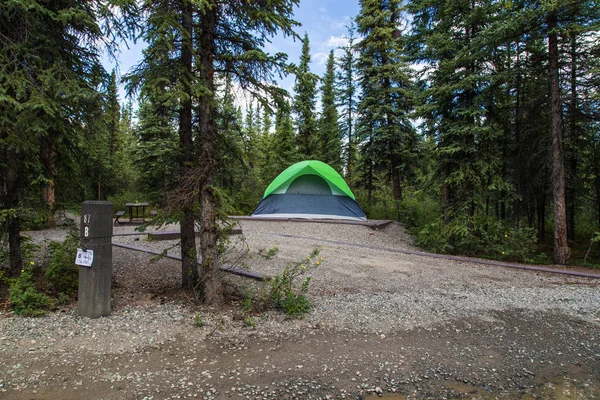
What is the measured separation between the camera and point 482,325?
4.11 m

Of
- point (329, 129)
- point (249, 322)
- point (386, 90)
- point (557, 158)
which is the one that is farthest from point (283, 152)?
point (249, 322)

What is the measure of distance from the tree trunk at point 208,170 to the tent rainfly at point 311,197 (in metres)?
9.72

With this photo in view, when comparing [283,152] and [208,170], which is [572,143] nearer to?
[208,170]

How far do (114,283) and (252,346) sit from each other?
113 inches

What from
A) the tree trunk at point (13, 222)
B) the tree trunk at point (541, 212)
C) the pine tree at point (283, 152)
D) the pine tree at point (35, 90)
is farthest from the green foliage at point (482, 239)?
the pine tree at point (283, 152)

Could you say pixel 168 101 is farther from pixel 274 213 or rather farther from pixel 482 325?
pixel 274 213

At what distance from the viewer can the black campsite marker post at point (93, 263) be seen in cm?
380

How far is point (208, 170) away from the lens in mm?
4160

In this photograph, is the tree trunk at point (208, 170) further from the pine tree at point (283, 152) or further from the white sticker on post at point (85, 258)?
the pine tree at point (283, 152)

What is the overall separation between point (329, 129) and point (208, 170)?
689 inches

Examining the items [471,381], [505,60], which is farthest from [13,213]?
[505,60]

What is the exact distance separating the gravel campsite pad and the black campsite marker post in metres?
0.16

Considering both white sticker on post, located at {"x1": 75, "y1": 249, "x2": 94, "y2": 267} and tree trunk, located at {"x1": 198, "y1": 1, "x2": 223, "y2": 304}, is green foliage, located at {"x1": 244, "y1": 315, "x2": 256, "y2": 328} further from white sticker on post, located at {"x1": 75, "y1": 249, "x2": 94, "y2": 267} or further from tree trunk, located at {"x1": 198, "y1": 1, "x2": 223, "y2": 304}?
white sticker on post, located at {"x1": 75, "y1": 249, "x2": 94, "y2": 267}

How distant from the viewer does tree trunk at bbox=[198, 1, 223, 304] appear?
163 inches
